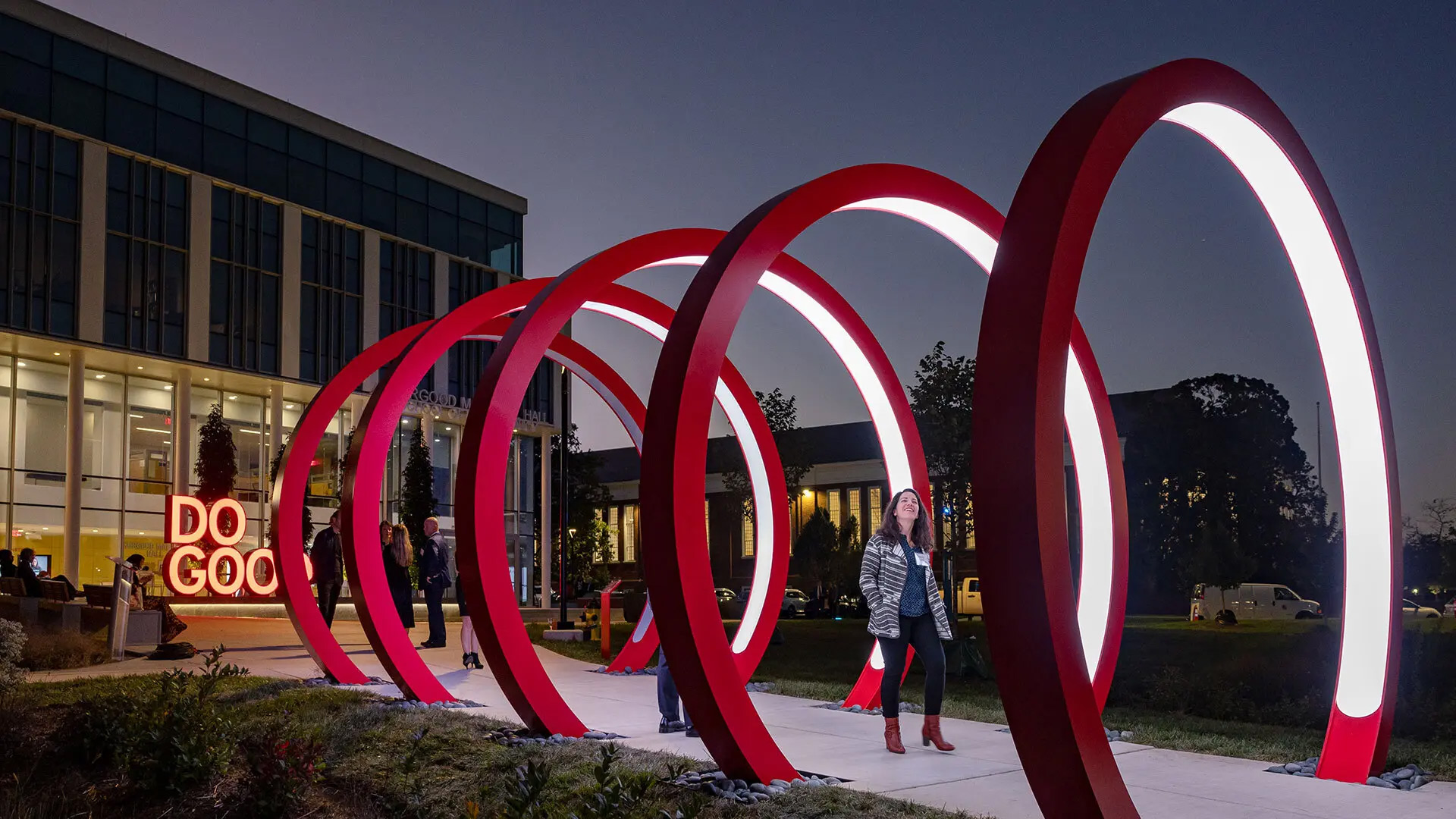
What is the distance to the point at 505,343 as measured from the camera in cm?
887

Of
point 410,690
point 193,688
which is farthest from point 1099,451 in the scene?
point 193,688

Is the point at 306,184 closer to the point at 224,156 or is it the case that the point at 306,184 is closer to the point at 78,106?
the point at 224,156

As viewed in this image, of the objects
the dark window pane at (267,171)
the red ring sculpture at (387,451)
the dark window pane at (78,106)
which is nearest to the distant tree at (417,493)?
the dark window pane at (267,171)

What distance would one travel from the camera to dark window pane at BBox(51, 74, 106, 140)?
32438mm

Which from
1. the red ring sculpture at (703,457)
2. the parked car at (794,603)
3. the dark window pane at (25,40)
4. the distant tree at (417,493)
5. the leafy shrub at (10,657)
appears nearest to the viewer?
the red ring sculpture at (703,457)

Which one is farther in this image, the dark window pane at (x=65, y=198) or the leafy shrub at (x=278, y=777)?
the dark window pane at (x=65, y=198)

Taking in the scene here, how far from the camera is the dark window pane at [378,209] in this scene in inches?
1649

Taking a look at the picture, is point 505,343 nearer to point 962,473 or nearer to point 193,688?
point 193,688

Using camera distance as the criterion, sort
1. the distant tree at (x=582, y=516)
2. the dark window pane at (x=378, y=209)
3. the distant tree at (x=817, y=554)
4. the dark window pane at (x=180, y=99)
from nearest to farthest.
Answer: the dark window pane at (x=180, y=99) → the dark window pane at (x=378, y=209) → the distant tree at (x=817, y=554) → the distant tree at (x=582, y=516)

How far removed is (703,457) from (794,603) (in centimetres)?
4563

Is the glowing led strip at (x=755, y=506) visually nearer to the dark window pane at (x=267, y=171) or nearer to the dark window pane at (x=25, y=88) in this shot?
the dark window pane at (x=25, y=88)

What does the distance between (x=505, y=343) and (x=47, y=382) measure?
30495mm

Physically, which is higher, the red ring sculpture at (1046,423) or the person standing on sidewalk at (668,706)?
the red ring sculpture at (1046,423)

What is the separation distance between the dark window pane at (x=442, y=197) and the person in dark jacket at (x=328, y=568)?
3074 cm
